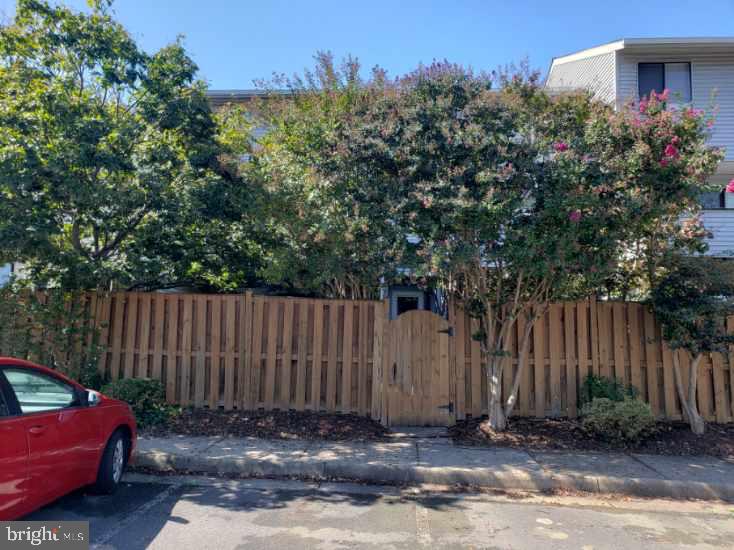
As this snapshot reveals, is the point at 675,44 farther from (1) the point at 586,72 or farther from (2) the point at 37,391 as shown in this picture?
(2) the point at 37,391

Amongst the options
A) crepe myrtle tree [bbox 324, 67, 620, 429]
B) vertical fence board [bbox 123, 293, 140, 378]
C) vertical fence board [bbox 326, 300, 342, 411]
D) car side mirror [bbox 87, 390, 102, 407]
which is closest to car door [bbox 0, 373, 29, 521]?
car side mirror [bbox 87, 390, 102, 407]

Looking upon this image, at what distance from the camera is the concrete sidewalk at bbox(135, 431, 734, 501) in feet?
20.9

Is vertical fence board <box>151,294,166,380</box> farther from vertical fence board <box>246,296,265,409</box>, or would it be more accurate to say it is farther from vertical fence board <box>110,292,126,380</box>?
vertical fence board <box>246,296,265,409</box>

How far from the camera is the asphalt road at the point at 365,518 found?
477 centimetres

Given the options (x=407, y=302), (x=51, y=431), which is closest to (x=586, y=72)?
(x=407, y=302)

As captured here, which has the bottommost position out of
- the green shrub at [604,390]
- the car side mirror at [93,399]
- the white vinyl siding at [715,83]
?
the green shrub at [604,390]

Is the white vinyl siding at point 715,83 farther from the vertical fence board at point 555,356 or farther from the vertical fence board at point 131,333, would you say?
the vertical fence board at point 131,333

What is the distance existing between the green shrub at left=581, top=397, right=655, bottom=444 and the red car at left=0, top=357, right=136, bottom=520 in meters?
6.20

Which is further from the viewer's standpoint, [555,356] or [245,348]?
[245,348]

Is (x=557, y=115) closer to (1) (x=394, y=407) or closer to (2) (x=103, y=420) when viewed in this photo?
(1) (x=394, y=407)

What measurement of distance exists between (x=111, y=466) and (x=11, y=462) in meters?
1.54

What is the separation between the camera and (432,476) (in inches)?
258

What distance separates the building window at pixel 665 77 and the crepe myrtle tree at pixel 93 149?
1263 cm

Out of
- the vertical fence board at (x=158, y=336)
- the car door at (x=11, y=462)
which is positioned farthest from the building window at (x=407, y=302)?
the car door at (x=11, y=462)
